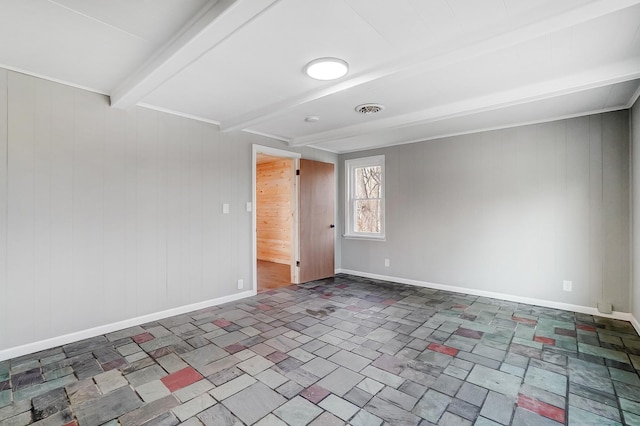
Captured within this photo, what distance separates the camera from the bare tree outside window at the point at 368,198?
5.46 meters

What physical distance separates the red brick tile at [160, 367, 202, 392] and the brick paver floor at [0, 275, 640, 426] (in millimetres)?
13

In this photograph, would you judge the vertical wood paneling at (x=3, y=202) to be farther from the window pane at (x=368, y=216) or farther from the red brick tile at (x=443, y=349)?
the window pane at (x=368, y=216)

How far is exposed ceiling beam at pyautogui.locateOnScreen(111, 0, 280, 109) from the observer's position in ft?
5.26

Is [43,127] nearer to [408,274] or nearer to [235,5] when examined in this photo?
[235,5]

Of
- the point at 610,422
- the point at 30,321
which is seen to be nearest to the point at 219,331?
the point at 30,321

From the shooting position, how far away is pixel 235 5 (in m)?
1.55

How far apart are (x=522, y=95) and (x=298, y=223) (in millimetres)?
3376

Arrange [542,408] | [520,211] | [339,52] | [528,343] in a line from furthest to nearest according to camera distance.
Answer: [520,211]
[528,343]
[339,52]
[542,408]

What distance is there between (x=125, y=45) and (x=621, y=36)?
333cm

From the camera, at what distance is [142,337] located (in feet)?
9.56

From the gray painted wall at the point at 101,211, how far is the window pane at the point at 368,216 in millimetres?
2490

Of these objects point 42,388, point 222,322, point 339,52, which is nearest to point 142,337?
point 222,322

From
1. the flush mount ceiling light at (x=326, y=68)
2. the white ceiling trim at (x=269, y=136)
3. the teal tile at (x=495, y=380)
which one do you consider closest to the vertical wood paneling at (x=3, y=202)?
the white ceiling trim at (x=269, y=136)

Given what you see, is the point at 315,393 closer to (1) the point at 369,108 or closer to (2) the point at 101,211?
(2) the point at 101,211
